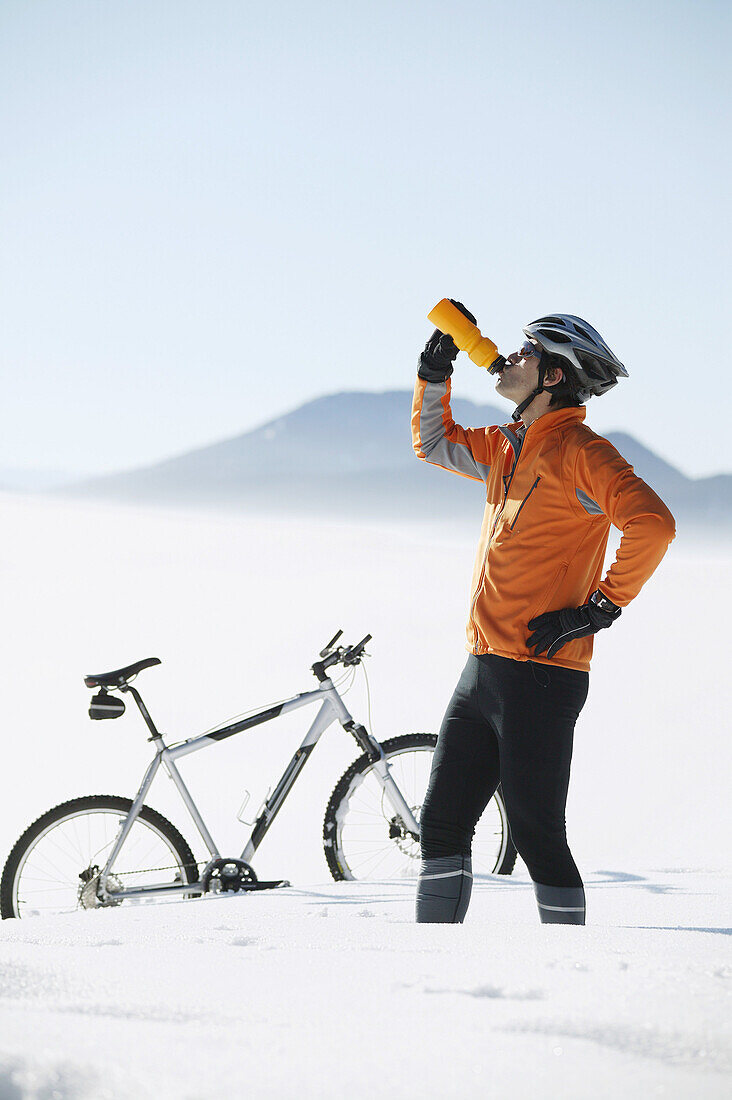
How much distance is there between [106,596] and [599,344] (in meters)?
10.3

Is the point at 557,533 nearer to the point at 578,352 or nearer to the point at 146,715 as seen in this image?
the point at 578,352

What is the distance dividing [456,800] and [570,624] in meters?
0.56

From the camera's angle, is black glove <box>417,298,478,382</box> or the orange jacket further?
black glove <box>417,298,478,382</box>

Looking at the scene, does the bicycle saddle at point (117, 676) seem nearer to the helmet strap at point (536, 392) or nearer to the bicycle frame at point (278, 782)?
the bicycle frame at point (278, 782)

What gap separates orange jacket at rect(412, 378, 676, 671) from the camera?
2.16 metres

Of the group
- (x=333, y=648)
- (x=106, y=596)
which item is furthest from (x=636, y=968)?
(x=106, y=596)

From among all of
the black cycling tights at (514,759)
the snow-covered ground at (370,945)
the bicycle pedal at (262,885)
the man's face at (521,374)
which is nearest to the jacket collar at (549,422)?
the man's face at (521,374)

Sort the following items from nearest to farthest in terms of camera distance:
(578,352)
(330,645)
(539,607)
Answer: (539,607), (578,352), (330,645)

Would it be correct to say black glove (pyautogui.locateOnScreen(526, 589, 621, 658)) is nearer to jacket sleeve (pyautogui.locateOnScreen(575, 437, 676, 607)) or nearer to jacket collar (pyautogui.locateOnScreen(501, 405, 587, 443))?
jacket sleeve (pyautogui.locateOnScreen(575, 437, 676, 607))

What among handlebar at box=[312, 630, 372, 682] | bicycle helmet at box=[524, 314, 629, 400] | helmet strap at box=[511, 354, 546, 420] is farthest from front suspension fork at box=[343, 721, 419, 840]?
bicycle helmet at box=[524, 314, 629, 400]

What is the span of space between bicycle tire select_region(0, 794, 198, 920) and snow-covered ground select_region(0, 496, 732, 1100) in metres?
0.31

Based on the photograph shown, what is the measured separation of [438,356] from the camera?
2734mm

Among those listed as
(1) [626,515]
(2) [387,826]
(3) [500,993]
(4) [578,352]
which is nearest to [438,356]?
(4) [578,352]

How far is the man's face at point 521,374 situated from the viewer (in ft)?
8.03
